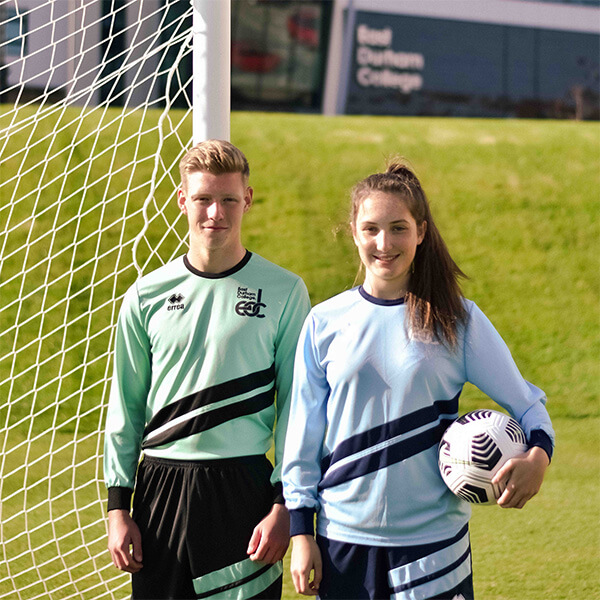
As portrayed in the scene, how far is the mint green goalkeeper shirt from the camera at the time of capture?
1610 mm

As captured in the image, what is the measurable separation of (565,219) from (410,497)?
5.79 meters

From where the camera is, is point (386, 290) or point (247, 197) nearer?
point (386, 290)

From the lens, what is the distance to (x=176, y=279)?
1675mm

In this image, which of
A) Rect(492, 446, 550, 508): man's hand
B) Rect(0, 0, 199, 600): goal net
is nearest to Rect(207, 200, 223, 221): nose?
Rect(492, 446, 550, 508): man's hand

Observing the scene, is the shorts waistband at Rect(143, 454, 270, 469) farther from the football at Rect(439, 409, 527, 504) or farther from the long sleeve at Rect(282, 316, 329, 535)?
the football at Rect(439, 409, 527, 504)

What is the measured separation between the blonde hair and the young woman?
0.30 m

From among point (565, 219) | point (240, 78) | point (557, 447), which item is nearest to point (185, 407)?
point (557, 447)

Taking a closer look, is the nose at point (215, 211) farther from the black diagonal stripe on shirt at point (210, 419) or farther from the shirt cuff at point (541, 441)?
the shirt cuff at point (541, 441)

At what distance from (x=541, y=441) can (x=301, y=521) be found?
1.54 ft

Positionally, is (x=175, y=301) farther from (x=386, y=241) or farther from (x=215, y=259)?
(x=386, y=241)

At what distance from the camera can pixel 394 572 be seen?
4.61 ft

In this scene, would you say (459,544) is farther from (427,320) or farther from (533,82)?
(533,82)

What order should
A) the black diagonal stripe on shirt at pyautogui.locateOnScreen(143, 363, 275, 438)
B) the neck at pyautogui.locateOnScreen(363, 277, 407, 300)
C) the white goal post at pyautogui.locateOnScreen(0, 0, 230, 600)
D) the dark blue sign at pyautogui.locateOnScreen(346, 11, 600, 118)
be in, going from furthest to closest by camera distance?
the dark blue sign at pyautogui.locateOnScreen(346, 11, 600, 118), the white goal post at pyautogui.locateOnScreen(0, 0, 230, 600), the black diagonal stripe on shirt at pyautogui.locateOnScreen(143, 363, 275, 438), the neck at pyautogui.locateOnScreen(363, 277, 407, 300)

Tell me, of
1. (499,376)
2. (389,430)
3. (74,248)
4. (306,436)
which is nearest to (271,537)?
(306,436)
